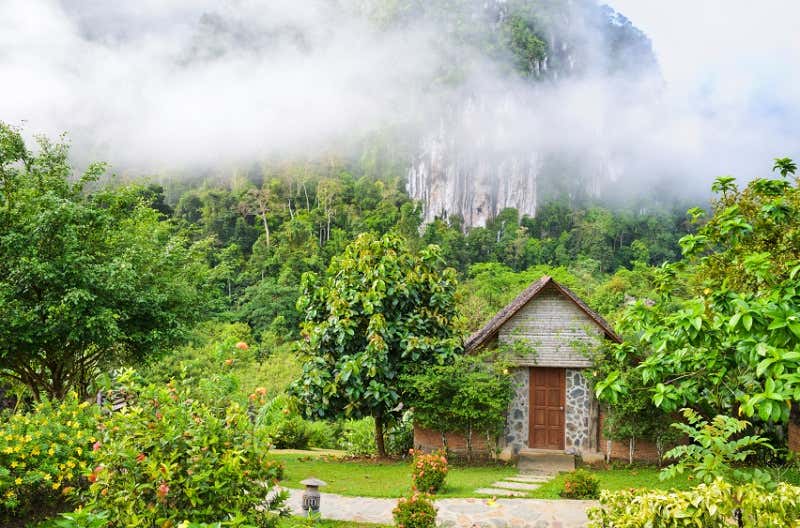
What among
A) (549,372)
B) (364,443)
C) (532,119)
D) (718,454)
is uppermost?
(532,119)

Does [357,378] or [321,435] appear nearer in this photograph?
[357,378]

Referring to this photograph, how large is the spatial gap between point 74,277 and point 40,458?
4624 millimetres

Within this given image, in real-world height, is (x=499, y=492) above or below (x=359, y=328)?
below

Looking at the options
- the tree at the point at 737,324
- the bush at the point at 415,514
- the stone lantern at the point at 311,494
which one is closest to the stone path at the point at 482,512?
the stone lantern at the point at 311,494

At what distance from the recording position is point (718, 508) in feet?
14.6

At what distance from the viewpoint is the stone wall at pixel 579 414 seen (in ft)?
45.1

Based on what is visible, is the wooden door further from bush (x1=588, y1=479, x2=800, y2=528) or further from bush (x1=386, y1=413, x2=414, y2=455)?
bush (x1=588, y1=479, x2=800, y2=528)

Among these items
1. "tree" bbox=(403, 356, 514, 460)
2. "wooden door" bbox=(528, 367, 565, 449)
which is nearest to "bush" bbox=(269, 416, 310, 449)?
"tree" bbox=(403, 356, 514, 460)

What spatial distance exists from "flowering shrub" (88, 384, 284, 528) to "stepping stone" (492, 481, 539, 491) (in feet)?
22.3

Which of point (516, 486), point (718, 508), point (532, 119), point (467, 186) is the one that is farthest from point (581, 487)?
point (532, 119)

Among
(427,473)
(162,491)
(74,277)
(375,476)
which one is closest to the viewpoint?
(162,491)

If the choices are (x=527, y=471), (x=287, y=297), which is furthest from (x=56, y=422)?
(x=287, y=297)

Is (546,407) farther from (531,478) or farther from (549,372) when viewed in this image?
(531,478)

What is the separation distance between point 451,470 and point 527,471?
1.53 m
